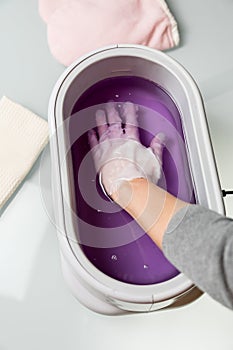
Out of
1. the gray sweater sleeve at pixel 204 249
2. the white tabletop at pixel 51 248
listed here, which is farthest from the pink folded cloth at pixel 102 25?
the gray sweater sleeve at pixel 204 249

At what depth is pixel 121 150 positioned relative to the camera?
913mm

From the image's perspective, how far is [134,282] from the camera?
810 millimetres

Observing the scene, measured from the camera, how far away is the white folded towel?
1.05 m

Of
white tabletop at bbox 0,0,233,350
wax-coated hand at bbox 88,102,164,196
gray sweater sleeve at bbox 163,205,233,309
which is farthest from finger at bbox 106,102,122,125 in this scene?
gray sweater sleeve at bbox 163,205,233,309

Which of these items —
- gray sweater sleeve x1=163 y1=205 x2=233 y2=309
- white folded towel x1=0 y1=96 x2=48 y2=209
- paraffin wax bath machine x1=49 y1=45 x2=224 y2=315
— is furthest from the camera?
white folded towel x1=0 y1=96 x2=48 y2=209

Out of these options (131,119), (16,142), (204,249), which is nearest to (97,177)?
(131,119)

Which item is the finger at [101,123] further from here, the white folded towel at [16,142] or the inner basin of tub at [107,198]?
the white folded towel at [16,142]

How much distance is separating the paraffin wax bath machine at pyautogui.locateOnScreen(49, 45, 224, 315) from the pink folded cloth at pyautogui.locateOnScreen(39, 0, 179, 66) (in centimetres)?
19

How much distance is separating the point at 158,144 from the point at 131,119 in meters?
0.08

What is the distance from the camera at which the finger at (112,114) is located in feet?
3.12

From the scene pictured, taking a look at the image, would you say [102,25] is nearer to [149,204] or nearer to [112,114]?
[112,114]

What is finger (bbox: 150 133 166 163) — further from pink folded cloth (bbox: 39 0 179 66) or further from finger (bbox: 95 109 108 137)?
pink folded cloth (bbox: 39 0 179 66)

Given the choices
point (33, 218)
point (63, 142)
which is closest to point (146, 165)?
point (63, 142)

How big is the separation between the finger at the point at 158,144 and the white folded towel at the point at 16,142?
27cm
